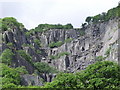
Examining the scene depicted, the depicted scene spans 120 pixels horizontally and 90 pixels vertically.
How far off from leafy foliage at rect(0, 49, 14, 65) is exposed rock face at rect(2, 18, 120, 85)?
150 cm

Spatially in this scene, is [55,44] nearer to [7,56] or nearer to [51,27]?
[51,27]

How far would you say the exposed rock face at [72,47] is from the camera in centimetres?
7709

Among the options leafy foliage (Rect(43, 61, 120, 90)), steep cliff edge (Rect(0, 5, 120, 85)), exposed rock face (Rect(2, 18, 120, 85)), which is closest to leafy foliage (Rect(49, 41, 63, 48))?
steep cliff edge (Rect(0, 5, 120, 85))

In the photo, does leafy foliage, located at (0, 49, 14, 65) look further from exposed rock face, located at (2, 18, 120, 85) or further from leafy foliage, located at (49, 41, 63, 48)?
leafy foliage, located at (49, 41, 63, 48)

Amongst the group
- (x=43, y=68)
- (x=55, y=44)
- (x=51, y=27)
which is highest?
(x=51, y=27)

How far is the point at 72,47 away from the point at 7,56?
43.6 metres

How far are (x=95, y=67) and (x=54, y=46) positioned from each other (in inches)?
3542

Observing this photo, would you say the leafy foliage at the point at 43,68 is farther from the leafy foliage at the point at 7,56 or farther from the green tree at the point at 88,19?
the green tree at the point at 88,19

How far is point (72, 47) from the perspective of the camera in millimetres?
109500

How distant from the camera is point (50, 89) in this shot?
1216 inches

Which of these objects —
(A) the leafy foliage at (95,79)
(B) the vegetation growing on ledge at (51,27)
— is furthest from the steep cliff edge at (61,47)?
(A) the leafy foliage at (95,79)

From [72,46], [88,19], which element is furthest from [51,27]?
[72,46]

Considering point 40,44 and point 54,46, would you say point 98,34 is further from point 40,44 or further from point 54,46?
point 40,44

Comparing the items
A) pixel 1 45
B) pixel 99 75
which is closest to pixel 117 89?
pixel 99 75
